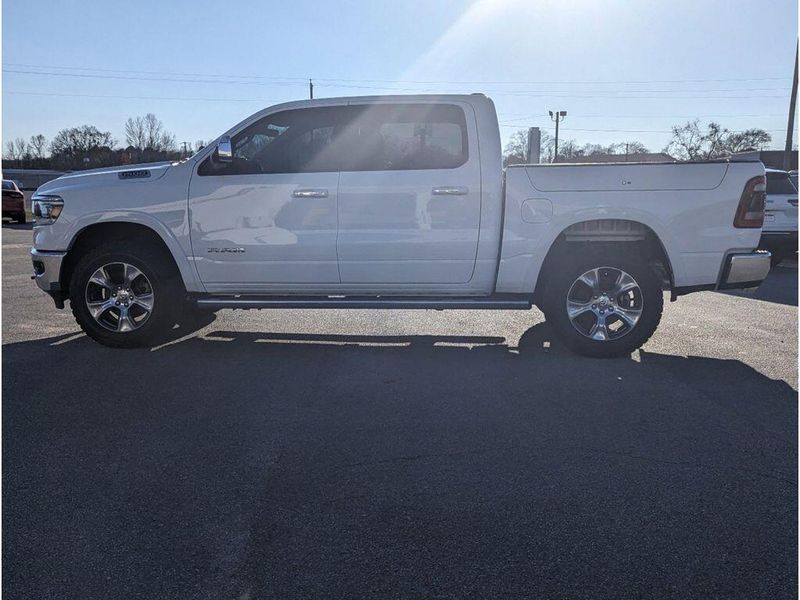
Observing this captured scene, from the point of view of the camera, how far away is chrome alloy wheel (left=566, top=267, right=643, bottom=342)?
577 centimetres

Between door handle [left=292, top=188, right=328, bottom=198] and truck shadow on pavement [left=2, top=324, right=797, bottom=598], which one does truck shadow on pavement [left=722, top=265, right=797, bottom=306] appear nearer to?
truck shadow on pavement [left=2, top=324, right=797, bottom=598]

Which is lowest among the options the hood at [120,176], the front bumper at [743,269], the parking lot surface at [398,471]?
the parking lot surface at [398,471]

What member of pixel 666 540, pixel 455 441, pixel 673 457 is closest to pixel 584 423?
pixel 673 457

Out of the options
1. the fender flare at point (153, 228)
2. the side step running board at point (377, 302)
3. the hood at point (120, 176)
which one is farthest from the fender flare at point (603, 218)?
the hood at point (120, 176)

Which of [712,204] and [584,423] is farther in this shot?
[712,204]

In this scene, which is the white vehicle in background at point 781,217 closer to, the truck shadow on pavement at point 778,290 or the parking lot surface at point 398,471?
the truck shadow on pavement at point 778,290

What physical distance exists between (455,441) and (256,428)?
4.03ft

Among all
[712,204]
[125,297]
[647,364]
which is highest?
[712,204]

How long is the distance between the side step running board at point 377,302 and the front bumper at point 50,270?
138 centimetres

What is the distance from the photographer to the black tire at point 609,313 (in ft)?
18.7

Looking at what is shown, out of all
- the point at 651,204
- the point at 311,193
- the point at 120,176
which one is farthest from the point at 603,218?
the point at 120,176

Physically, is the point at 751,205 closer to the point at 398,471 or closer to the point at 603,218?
the point at 603,218

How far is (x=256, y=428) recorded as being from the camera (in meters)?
4.13

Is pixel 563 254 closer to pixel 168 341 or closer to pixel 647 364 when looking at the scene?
pixel 647 364
